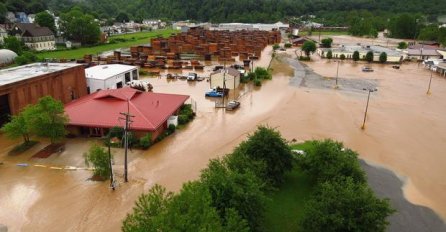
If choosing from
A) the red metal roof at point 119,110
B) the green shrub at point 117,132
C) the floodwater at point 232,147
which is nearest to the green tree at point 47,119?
the floodwater at point 232,147

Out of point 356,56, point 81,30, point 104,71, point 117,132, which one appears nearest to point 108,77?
point 104,71

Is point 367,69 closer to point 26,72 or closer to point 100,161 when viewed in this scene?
point 26,72

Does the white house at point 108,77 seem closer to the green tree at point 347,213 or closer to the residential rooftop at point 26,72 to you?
the residential rooftop at point 26,72

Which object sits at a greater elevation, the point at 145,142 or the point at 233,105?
the point at 233,105

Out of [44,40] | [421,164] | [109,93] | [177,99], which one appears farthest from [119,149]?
[44,40]

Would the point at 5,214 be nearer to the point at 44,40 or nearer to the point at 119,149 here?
the point at 119,149

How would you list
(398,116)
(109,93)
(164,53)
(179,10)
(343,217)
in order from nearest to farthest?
(343,217), (109,93), (398,116), (164,53), (179,10)

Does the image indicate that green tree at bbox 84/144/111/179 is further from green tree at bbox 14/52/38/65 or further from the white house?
green tree at bbox 14/52/38/65
